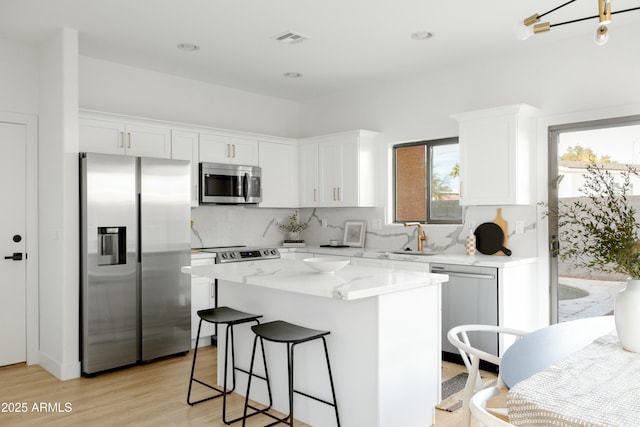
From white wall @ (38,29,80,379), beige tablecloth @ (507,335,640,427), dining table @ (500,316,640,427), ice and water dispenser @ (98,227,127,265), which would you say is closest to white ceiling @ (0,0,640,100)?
white wall @ (38,29,80,379)

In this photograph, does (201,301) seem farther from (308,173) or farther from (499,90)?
(499,90)

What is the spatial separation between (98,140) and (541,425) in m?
4.10

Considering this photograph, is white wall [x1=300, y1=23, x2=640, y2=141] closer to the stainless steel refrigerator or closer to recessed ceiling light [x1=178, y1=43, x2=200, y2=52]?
recessed ceiling light [x1=178, y1=43, x2=200, y2=52]

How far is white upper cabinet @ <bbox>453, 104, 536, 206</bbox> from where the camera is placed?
407 centimetres

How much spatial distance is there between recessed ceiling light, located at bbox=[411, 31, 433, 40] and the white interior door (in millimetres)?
3437

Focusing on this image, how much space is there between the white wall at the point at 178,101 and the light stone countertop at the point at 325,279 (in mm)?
2319

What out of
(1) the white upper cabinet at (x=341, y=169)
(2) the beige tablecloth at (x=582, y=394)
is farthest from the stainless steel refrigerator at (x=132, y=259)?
(2) the beige tablecloth at (x=582, y=394)

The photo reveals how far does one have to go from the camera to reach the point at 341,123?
19.1 feet

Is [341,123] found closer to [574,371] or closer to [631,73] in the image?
[631,73]

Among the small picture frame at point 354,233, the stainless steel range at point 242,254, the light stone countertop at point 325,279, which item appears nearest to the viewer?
the light stone countertop at point 325,279

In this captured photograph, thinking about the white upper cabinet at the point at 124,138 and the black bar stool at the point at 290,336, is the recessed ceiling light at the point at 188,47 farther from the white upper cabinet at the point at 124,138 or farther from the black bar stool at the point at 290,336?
the black bar stool at the point at 290,336

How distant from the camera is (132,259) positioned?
4.04 meters

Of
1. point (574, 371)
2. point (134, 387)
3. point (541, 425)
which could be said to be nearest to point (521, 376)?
point (574, 371)

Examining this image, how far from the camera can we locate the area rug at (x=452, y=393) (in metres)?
3.21
